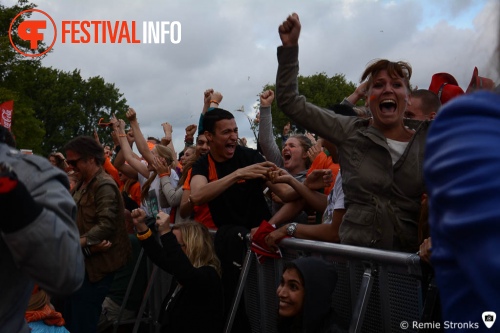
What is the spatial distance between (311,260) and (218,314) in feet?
3.93

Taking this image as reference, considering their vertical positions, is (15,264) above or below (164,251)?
below

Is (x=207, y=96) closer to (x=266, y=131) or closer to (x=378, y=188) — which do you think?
(x=266, y=131)

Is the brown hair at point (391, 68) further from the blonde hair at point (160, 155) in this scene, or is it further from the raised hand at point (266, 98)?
the blonde hair at point (160, 155)

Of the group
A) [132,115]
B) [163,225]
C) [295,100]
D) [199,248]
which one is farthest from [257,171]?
[132,115]

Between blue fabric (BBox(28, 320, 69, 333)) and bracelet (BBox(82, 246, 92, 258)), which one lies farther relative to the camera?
bracelet (BBox(82, 246, 92, 258))

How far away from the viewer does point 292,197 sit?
17.1 feet

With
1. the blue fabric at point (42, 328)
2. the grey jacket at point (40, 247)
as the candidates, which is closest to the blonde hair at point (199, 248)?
the blue fabric at point (42, 328)

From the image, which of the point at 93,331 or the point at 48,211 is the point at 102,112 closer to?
the point at 93,331

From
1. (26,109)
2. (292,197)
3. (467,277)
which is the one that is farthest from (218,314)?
(26,109)

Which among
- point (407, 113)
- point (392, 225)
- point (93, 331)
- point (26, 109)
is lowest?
point (93, 331)

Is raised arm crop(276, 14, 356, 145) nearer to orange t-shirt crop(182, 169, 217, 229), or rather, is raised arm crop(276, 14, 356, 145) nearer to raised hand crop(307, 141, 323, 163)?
orange t-shirt crop(182, 169, 217, 229)

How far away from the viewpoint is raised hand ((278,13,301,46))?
400cm

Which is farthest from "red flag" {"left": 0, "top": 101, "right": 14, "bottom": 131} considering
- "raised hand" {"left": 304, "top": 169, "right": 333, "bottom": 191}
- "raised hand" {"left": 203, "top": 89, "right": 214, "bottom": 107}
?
"raised hand" {"left": 304, "top": 169, "right": 333, "bottom": 191}

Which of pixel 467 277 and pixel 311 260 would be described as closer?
pixel 467 277
